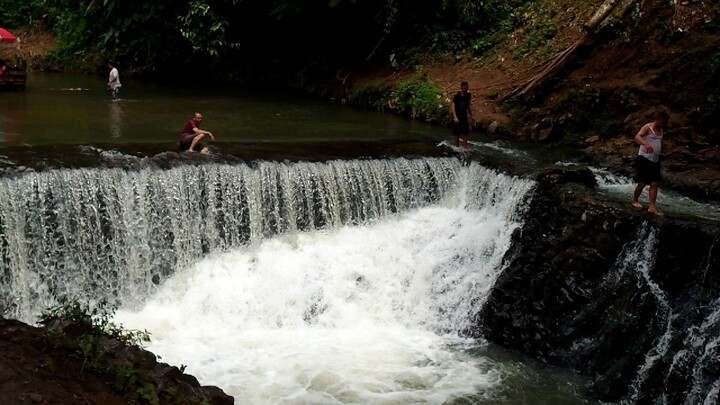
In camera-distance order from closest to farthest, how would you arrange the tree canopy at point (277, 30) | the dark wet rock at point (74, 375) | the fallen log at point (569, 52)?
the dark wet rock at point (74, 375) → the fallen log at point (569, 52) → the tree canopy at point (277, 30)

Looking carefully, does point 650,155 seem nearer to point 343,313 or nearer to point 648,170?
point 648,170

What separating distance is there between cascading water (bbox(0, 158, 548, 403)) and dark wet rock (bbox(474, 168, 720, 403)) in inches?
21.1

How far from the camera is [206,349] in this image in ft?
30.0

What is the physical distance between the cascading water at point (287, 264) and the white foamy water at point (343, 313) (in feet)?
0.08

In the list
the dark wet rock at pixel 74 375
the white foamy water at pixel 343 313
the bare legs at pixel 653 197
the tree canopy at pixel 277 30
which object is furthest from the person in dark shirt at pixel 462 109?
the dark wet rock at pixel 74 375

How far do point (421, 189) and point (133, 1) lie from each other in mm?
Result: 13544

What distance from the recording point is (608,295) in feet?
29.9

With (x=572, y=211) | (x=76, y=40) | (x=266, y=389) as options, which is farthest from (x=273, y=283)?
(x=76, y=40)

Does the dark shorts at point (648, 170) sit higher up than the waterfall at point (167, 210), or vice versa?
the dark shorts at point (648, 170)

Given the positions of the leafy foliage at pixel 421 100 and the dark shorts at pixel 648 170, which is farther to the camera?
the leafy foliage at pixel 421 100

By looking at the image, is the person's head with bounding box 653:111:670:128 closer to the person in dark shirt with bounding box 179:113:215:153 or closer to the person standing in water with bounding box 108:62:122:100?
the person in dark shirt with bounding box 179:113:215:153

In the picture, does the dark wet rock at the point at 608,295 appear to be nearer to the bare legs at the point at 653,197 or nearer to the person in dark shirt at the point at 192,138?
the bare legs at the point at 653,197

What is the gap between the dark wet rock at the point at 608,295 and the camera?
26.8 feet

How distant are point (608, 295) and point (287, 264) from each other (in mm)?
4566
